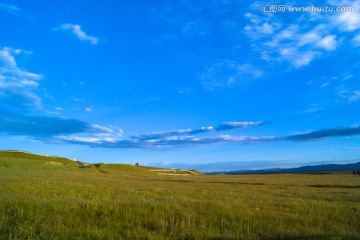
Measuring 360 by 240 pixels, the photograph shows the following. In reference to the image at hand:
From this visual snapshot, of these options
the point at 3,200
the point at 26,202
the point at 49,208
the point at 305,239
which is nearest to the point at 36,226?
the point at 49,208

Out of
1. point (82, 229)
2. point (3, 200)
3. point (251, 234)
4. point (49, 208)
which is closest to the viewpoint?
point (82, 229)

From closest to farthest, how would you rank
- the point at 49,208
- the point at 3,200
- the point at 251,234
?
the point at 251,234
the point at 49,208
the point at 3,200

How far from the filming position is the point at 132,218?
12.2m

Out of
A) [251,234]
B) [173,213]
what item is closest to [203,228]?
[251,234]

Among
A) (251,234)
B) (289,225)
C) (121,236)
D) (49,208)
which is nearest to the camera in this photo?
(121,236)

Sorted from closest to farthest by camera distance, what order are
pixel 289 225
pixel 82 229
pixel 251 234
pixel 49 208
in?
pixel 82 229
pixel 251 234
pixel 289 225
pixel 49 208

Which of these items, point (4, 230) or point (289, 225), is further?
point (289, 225)

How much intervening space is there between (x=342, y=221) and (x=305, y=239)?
16.2 feet

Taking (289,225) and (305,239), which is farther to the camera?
(289,225)

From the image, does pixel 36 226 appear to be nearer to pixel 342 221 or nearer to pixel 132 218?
pixel 132 218

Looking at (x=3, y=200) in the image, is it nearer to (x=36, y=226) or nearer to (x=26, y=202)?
(x=26, y=202)

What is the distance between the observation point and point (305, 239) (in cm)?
959

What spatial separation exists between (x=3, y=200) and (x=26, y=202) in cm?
125

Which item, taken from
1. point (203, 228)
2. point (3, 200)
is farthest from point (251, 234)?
point (3, 200)
